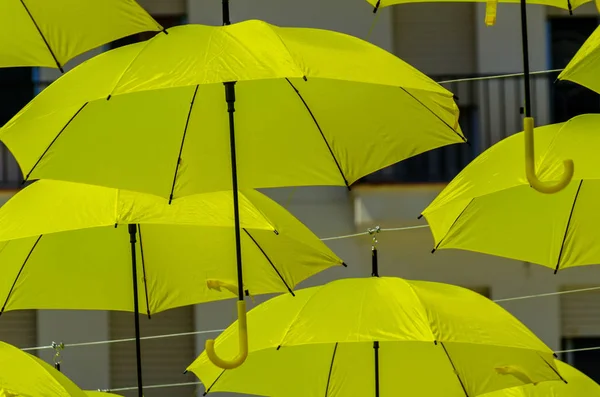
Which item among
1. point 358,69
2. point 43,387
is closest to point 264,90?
point 358,69

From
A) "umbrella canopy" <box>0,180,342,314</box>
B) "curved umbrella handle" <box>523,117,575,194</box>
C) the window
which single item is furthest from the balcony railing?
"curved umbrella handle" <box>523,117,575,194</box>

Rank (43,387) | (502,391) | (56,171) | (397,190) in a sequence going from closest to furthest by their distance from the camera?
(43,387)
(56,171)
(502,391)
(397,190)

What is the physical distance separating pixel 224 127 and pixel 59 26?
0.96 m

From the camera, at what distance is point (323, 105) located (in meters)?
8.62

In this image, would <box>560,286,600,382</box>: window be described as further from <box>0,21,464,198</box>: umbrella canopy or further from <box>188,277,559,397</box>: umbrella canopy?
<box>0,21,464,198</box>: umbrella canopy

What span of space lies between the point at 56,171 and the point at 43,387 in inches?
44.0

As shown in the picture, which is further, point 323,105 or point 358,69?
point 323,105

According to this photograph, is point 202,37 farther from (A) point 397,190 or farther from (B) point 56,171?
(A) point 397,190

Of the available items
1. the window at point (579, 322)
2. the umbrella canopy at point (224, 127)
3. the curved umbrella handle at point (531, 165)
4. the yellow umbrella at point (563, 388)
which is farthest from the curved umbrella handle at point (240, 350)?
the window at point (579, 322)

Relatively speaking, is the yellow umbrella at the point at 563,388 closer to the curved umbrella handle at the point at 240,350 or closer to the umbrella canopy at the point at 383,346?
the umbrella canopy at the point at 383,346

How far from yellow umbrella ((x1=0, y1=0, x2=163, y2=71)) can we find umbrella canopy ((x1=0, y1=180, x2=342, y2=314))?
126 centimetres

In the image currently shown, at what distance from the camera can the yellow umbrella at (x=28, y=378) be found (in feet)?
25.0

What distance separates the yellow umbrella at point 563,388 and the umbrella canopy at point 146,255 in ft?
4.09

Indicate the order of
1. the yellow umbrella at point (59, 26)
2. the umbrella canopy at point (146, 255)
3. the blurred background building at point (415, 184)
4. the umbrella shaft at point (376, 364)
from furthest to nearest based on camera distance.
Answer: the blurred background building at point (415, 184), the umbrella shaft at point (376, 364), the umbrella canopy at point (146, 255), the yellow umbrella at point (59, 26)
